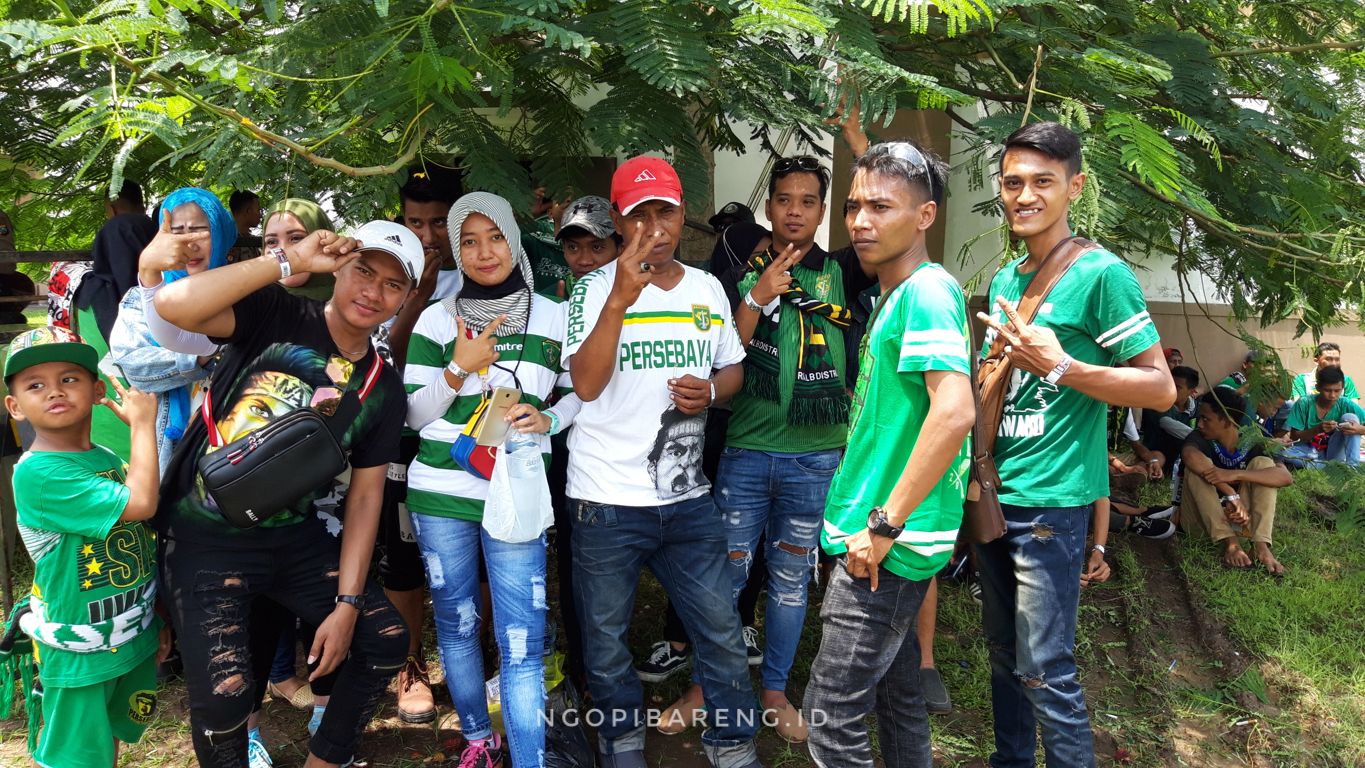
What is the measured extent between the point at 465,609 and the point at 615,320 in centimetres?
117

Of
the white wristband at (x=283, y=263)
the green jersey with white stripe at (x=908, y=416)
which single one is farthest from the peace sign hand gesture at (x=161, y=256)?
the green jersey with white stripe at (x=908, y=416)

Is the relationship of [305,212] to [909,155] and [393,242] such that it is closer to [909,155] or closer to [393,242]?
[393,242]

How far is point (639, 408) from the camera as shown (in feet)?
10.2

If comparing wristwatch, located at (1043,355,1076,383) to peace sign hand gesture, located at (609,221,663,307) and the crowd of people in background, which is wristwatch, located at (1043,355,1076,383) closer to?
the crowd of people in background

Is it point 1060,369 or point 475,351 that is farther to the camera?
point 475,351

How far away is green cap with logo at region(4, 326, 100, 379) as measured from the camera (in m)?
2.78

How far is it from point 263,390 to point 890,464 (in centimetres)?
190

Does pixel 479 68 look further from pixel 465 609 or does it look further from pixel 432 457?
pixel 465 609

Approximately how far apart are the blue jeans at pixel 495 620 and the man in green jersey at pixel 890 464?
1.00 meters

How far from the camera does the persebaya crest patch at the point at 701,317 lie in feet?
10.5

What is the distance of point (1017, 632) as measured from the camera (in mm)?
2826

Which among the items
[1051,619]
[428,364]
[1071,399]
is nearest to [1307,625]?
[1051,619]

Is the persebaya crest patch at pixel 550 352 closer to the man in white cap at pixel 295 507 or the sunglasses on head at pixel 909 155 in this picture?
the man in white cap at pixel 295 507

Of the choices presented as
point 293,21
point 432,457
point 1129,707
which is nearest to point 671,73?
point 293,21
